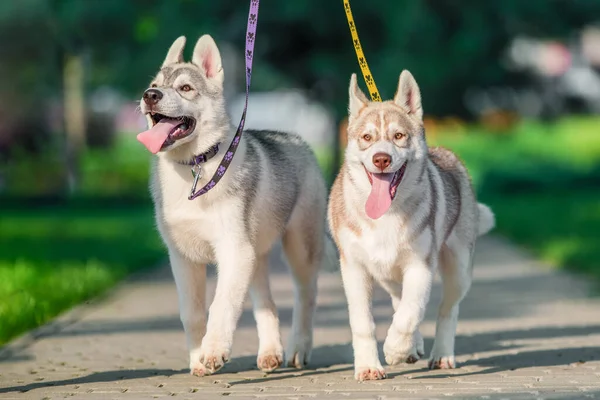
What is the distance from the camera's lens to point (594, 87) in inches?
1740

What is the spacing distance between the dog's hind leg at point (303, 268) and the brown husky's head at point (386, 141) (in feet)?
3.32

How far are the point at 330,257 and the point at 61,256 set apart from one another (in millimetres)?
8273

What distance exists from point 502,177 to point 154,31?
12.7m

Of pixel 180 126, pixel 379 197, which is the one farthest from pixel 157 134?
pixel 379 197

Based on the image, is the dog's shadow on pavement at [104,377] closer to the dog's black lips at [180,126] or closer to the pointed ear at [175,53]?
the dog's black lips at [180,126]

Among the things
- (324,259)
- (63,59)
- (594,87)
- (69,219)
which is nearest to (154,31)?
(69,219)

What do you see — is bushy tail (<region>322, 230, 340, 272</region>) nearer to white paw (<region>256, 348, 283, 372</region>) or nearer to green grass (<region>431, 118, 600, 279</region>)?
white paw (<region>256, 348, 283, 372</region>)

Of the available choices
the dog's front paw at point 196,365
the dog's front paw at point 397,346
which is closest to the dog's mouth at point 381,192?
Answer: the dog's front paw at point 397,346

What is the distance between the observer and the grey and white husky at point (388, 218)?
6.54 m

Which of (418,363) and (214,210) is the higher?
(214,210)

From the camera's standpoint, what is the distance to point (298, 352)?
24.7 feet

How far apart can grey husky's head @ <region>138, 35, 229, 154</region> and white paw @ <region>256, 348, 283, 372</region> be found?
54.9 inches

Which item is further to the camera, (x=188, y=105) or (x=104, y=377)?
(x=104, y=377)

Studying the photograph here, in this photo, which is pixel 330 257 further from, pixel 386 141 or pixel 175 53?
pixel 175 53
